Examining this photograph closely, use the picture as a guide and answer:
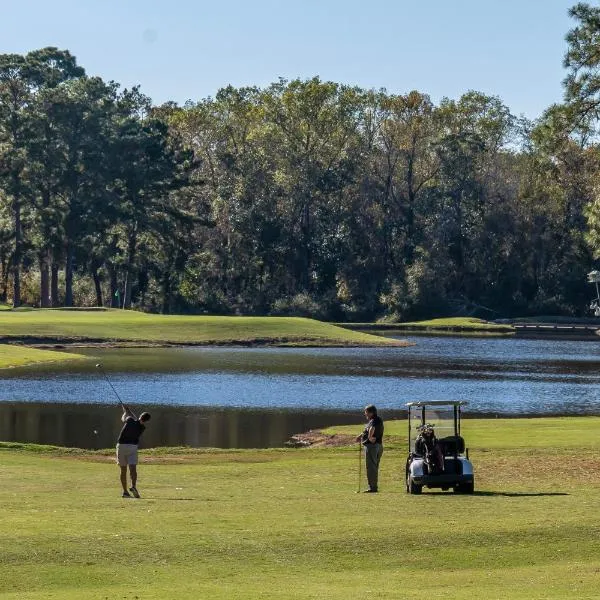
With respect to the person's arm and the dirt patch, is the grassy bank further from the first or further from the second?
the person's arm

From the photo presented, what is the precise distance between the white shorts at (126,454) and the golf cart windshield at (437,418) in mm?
5812

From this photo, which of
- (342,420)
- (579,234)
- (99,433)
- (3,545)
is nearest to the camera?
(3,545)

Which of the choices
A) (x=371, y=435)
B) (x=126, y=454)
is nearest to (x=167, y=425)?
(x=371, y=435)

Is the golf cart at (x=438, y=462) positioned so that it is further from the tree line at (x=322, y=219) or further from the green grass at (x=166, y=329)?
the tree line at (x=322, y=219)

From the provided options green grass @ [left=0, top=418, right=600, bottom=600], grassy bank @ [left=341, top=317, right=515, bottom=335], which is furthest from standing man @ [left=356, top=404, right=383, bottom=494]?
grassy bank @ [left=341, top=317, right=515, bottom=335]

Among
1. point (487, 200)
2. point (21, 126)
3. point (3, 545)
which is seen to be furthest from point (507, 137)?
point (3, 545)

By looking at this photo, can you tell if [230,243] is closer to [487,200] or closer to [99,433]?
[487,200]

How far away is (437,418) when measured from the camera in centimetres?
2814

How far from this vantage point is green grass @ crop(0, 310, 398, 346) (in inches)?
3895

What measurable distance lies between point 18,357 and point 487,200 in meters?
83.7

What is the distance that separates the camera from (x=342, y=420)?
168ft

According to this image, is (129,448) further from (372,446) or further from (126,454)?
(372,446)

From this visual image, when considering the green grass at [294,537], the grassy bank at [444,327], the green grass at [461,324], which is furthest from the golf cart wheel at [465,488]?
the green grass at [461,324]

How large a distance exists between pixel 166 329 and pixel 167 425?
57752 millimetres
